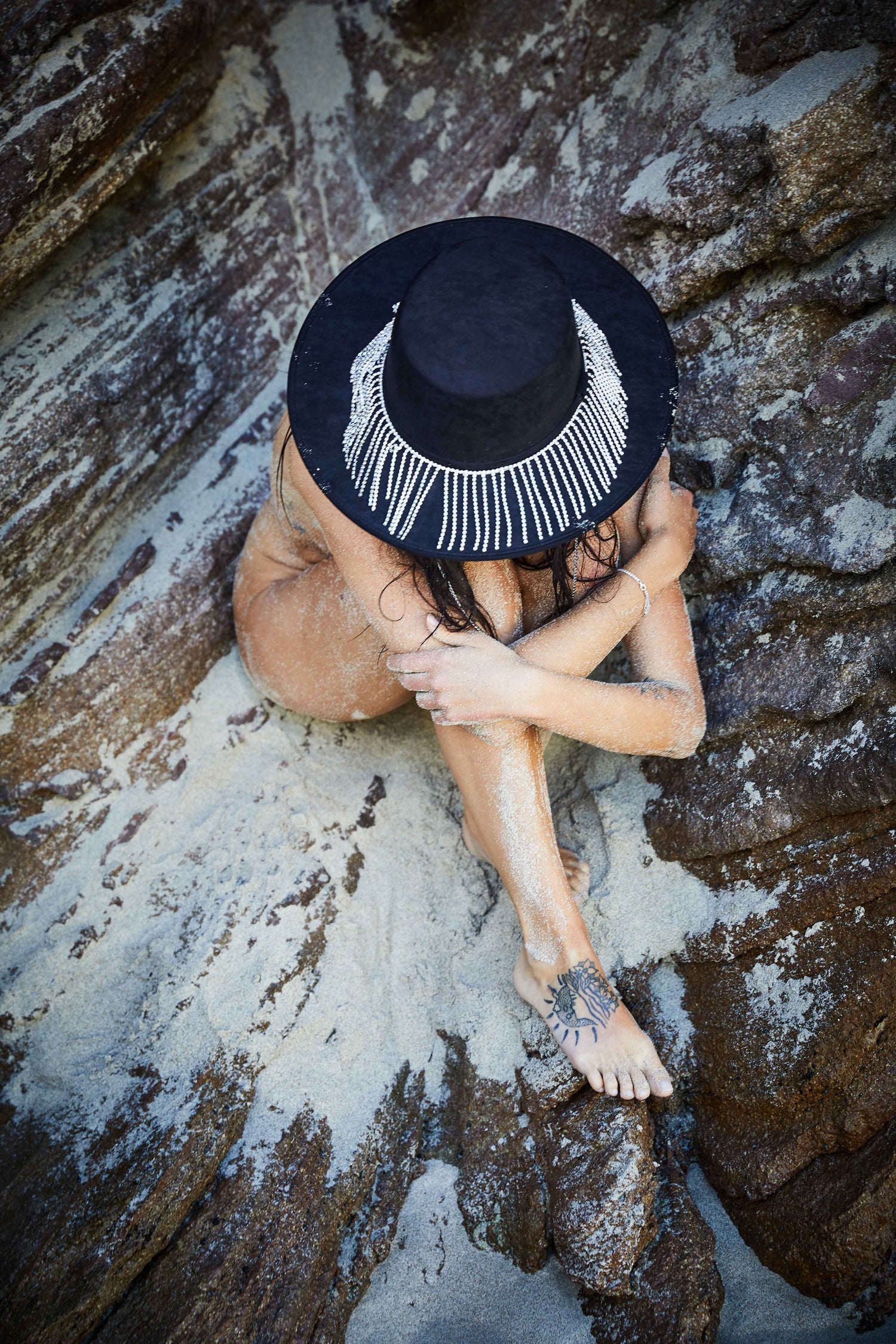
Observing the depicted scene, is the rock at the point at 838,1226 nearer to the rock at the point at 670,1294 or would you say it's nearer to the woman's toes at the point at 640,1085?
the rock at the point at 670,1294

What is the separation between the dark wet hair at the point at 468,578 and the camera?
1.79 m

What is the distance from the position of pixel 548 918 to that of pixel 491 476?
2.97 feet

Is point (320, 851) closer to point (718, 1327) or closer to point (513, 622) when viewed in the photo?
point (513, 622)

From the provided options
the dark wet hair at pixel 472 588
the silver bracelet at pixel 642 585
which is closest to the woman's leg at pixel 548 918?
the dark wet hair at pixel 472 588

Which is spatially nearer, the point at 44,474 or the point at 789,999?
the point at 789,999

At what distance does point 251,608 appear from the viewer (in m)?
2.33

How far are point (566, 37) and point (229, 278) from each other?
1.16 metres

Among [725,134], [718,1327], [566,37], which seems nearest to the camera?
[718,1327]

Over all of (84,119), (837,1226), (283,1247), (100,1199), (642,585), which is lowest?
(837,1226)

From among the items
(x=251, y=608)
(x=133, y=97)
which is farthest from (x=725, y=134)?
(x=251, y=608)

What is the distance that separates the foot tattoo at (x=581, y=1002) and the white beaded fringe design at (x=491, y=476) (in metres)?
0.91

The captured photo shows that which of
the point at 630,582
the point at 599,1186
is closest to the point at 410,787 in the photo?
the point at 630,582

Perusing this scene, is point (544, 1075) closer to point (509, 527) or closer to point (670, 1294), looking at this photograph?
point (670, 1294)

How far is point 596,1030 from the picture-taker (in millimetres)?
1853
